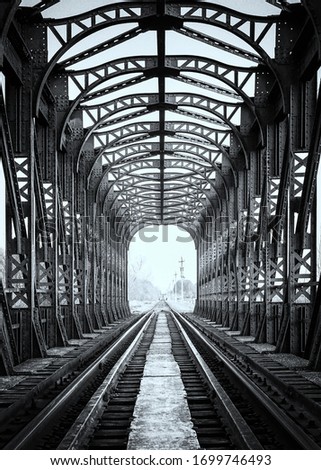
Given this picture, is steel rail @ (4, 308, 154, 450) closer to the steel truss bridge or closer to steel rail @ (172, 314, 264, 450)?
the steel truss bridge

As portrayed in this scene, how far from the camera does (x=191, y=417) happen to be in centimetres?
746

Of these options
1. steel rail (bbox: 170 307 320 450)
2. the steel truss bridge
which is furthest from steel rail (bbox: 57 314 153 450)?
the steel truss bridge

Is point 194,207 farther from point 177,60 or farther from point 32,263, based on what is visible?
point 32,263

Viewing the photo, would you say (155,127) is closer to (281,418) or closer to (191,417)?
(191,417)

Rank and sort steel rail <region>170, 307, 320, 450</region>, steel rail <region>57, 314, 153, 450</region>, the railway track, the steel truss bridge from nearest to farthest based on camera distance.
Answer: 1. steel rail <region>170, 307, 320, 450</region>
2. steel rail <region>57, 314, 153, 450</region>
3. the railway track
4. the steel truss bridge

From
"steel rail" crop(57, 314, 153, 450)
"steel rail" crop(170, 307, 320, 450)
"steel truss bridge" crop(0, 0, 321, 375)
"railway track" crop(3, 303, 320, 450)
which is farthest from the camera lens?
"steel truss bridge" crop(0, 0, 321, 375)

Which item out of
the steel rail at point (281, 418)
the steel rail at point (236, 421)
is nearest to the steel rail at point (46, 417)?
the steel rail at point (236, 421)

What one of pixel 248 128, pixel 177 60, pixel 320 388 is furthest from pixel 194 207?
pixel 320 388

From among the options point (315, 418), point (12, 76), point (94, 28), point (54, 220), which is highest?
point (94, 28)

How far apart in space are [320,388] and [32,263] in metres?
6.75

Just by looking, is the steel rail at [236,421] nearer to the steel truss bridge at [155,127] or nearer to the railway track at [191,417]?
the railway track at [191,417]

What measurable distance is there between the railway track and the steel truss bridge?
6.41 feet

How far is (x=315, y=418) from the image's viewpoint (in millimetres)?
7105

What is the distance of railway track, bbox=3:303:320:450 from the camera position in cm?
595
